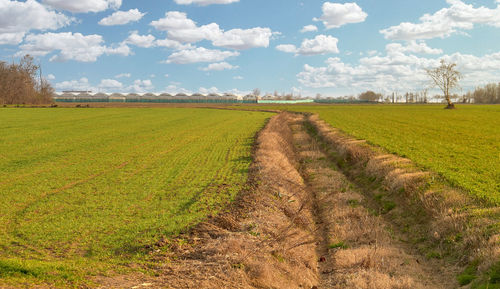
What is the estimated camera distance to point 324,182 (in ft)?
62.1

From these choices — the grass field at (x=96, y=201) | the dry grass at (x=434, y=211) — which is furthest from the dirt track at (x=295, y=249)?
the grass field at (x=96, y=201)

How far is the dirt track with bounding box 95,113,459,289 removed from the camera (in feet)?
25.6

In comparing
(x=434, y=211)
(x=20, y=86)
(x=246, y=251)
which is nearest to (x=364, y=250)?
(x=434, y=211)

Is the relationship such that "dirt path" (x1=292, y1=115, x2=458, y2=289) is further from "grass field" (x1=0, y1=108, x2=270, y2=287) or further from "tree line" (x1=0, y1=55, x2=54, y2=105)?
"tree line" (x1=0, y1=55, x2=54, y2=105)

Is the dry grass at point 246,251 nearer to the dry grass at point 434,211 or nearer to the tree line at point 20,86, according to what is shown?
the dry grass at point 434,211

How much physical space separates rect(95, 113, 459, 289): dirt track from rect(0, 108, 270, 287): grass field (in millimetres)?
819

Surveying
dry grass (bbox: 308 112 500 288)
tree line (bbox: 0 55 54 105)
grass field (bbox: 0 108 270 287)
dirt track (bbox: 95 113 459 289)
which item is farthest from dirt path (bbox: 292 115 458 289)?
tree line (bbox: 0 55 54 105)

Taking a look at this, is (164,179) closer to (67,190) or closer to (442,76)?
(67,190)

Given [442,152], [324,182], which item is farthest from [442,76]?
[324,182]

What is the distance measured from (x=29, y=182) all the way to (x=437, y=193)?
15.3 meters

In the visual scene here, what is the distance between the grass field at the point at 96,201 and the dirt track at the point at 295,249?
819 mm

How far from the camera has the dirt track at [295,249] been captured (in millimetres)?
7805

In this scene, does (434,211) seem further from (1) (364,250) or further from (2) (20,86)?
(2) (20,86)

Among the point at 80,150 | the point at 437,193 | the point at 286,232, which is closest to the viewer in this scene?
the point at 286,232
